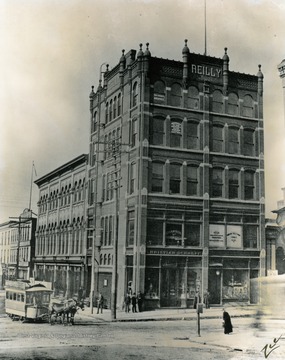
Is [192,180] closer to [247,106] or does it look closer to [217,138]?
[217,138]

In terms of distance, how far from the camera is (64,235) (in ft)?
123

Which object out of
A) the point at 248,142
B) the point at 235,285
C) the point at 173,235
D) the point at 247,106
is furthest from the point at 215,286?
the point at 247,106

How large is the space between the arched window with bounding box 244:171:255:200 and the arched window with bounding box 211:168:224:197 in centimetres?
140

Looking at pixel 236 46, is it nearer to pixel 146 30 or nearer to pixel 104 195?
pixel 146 30

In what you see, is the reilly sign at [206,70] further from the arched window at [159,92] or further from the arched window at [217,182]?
the arched window at [217,182]

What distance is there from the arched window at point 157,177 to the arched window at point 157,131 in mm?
1243

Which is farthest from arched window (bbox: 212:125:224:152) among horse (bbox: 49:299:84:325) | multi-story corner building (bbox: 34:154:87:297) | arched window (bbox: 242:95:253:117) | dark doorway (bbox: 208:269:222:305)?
horse (bbox: 49:299:84:325)

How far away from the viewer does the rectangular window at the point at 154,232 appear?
2898cm

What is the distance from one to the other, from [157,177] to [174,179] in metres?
0.98

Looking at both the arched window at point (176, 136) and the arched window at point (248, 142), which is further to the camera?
the arched window at point (248, 142)

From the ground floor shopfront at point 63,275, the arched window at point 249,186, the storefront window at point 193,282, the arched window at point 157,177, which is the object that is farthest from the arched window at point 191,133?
the ground floor shopfront at point 63,275

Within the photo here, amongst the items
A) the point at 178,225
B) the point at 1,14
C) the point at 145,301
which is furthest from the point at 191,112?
the point at 1,14

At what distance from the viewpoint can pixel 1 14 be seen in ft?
54.8

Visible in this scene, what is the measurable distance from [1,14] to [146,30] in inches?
205
